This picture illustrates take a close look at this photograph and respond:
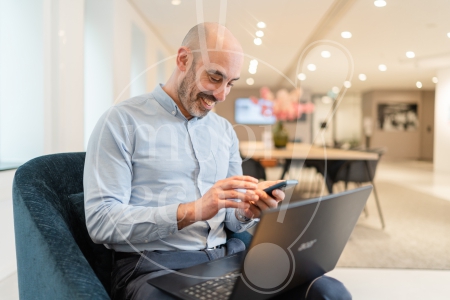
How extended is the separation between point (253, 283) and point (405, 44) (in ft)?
9.79

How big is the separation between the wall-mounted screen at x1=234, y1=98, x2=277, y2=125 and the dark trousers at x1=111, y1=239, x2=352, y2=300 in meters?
3.64

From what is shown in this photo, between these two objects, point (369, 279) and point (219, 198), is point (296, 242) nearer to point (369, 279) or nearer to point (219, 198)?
point (219, 198)

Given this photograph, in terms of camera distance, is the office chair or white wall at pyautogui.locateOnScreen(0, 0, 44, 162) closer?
white wall at pyautogui.locateOnScreen(0, 0, 44, 162)

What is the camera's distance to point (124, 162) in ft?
3.34

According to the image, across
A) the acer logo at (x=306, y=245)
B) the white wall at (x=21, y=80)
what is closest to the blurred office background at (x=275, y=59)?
the white wall at (x=21, y=80)

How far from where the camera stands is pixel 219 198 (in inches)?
33.0

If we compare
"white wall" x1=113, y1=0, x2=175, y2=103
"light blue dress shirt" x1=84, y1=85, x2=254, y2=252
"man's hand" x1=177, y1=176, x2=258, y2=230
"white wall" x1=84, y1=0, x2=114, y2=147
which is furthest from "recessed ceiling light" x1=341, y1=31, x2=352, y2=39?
"man's hand" x1=177, y1=176, x2=258, y2=230

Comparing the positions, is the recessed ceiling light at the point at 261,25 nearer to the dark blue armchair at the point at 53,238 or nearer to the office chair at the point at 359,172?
the office chair at the point at 359,172

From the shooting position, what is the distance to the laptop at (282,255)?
67 cm

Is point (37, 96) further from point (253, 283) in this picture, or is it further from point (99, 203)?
point (253, 283)

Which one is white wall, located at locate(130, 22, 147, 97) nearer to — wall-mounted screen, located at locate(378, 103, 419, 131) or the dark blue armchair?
wall-mounted screen, located at locate(378, 103, 419, 131)

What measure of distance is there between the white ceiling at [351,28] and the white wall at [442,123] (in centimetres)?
10

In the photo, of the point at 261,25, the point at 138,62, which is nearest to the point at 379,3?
the point at 261,25

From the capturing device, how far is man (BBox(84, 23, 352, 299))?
0.92 meters
